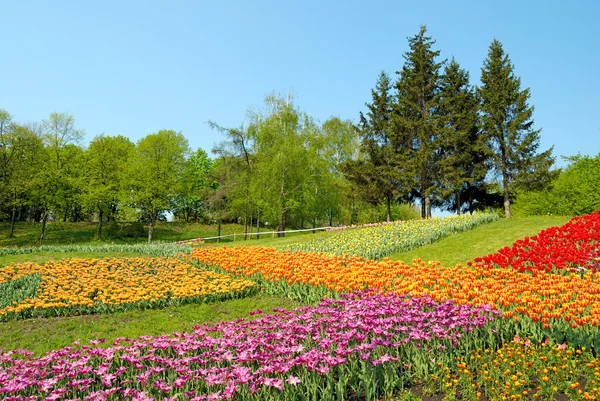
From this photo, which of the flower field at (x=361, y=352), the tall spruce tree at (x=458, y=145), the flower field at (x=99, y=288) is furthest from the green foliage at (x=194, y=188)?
the flower field at (x=361, y=352)

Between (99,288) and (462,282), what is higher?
(462,282)

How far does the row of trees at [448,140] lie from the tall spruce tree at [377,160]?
80mm

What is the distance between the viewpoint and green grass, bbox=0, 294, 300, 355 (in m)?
8.34

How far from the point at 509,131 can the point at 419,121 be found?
6.03 m

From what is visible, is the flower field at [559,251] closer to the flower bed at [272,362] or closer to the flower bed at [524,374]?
the flower bed at [524,374]

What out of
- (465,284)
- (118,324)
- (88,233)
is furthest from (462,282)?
(88,233)

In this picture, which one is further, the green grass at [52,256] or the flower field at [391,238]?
the green grass at [52,256]

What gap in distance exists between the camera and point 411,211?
5572cm

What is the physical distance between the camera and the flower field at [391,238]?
16.5 m

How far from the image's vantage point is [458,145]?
32.0 meters

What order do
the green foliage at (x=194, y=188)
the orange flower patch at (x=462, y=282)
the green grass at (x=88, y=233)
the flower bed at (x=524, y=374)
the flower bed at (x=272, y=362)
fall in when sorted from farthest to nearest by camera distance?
the green foliage at (x=194, y=188), the green grass at (x=88, y=233), the orange flower patch at (x=462, y=282), the flower bed at (x=524, y=374), the flower bed at (x=272, y=362)

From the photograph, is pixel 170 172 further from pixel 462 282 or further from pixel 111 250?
pixel 462 282

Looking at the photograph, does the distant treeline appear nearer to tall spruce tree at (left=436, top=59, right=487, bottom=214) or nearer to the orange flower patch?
tall spruce tree at (left=436, top=59, right=487, bottom=214)

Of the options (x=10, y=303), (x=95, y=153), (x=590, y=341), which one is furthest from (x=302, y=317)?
(x=95, y=153)
